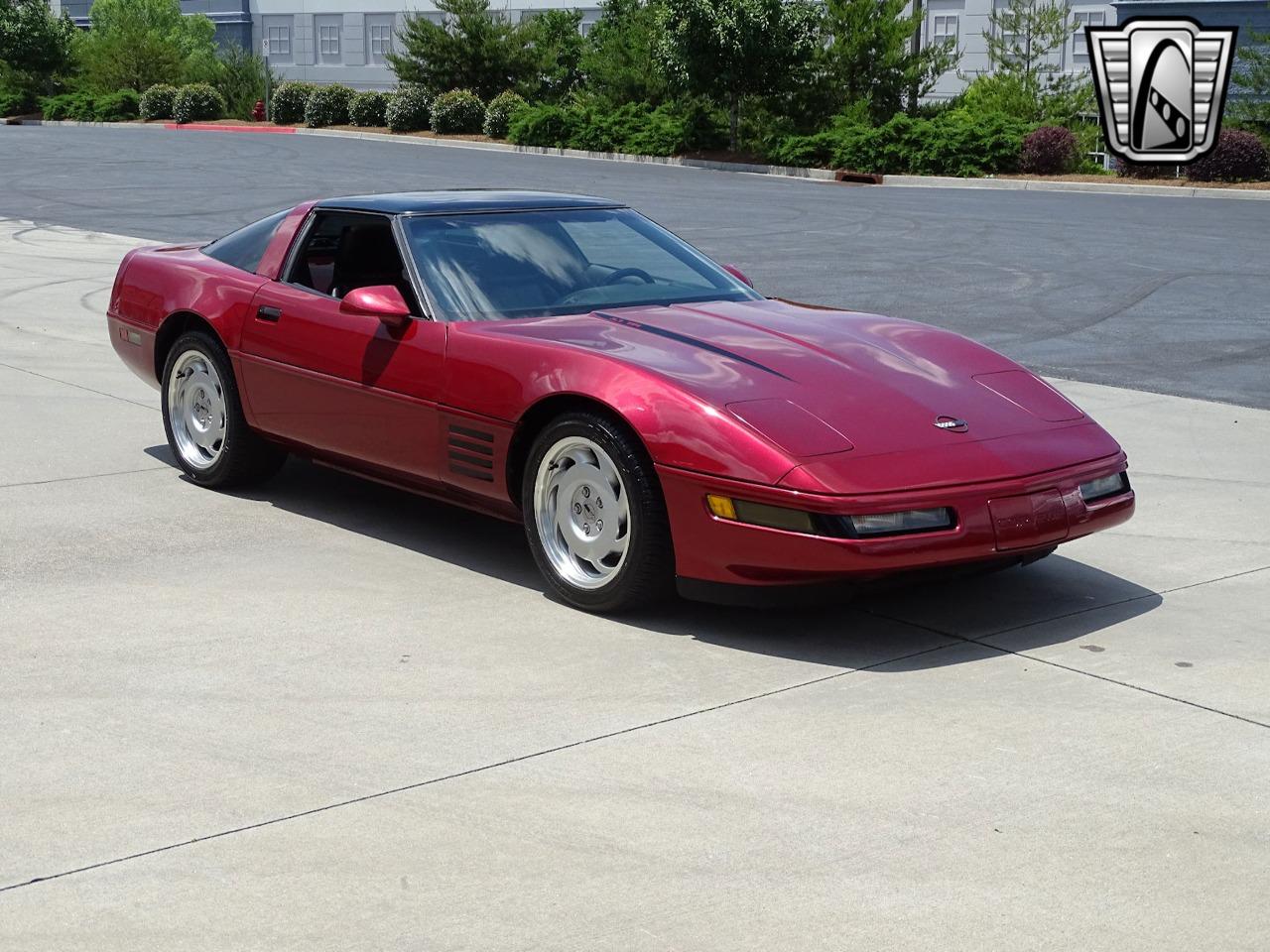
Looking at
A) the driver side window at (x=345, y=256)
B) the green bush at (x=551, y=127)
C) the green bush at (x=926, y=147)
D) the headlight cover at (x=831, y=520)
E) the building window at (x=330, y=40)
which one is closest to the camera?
the headlight cover at (x=831, y=520)

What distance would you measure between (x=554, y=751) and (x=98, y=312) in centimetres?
949

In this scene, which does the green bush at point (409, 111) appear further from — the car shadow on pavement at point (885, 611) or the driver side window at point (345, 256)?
the car shadow on pavement at point (885, 611)

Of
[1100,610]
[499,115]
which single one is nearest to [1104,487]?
[1100,610]

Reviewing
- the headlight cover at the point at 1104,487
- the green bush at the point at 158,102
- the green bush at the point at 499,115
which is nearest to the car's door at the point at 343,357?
the headlight cover at the point at 1104,487

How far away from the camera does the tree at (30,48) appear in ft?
201

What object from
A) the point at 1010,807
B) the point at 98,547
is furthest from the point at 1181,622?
the point at 98,547

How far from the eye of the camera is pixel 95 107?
5625 centimetres

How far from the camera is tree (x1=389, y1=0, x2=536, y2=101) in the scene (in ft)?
160

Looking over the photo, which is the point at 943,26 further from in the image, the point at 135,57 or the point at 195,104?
the point at 135,57

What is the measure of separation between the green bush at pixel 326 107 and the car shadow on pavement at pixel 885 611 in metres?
44.3

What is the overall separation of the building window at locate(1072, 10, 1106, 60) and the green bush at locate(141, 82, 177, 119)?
27139 mm

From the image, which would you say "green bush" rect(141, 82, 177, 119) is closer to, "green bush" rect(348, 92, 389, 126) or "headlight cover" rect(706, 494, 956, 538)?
"green bush" rect(348, 92, 389, 126)

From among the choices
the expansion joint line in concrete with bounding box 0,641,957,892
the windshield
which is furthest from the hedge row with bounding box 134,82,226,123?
the expansion joint line in concrete with bounding box 0,641,957,892
